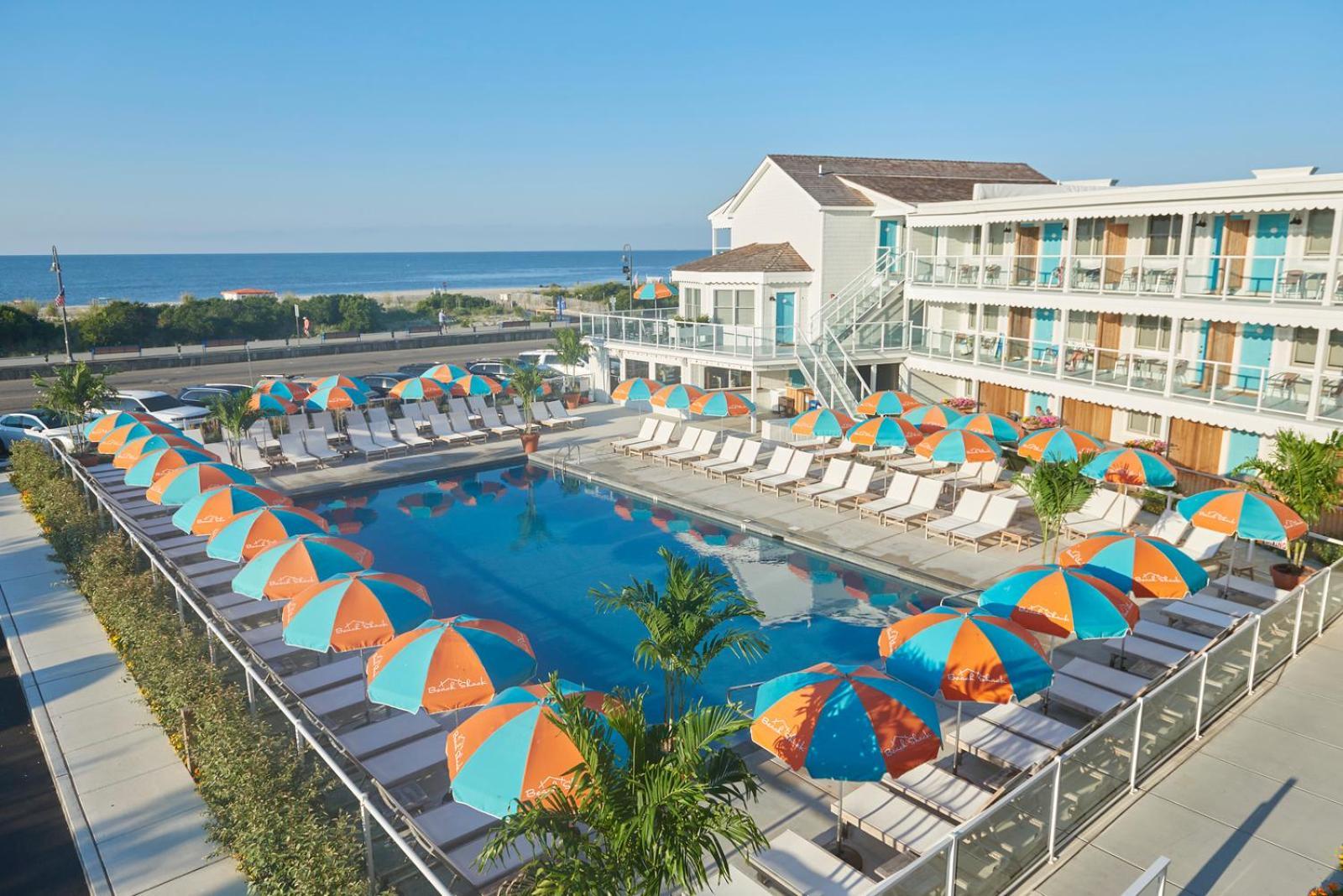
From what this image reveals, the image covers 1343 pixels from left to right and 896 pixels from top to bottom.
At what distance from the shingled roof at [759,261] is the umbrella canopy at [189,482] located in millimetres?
17959

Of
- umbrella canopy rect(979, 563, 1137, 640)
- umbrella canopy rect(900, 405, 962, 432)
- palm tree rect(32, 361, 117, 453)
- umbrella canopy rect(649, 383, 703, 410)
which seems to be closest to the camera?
umbrella canopy rect(979, 563, 1137, 640)

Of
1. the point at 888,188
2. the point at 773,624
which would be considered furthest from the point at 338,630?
the point at 888,188

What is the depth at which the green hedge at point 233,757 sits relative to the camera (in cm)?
686

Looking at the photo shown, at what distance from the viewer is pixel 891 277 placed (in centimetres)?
2930

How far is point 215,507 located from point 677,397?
42.9 ft

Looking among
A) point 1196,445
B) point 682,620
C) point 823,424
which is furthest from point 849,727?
point 1196,445

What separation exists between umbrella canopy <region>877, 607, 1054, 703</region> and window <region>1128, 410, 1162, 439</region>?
15.9 m

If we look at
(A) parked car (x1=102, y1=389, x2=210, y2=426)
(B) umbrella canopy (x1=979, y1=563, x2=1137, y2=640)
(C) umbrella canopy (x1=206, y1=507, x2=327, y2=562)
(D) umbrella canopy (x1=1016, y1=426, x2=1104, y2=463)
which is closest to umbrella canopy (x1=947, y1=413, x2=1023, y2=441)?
(D) umbrella canopy (x1=1016, y1=426, x2=1104, y2=463)

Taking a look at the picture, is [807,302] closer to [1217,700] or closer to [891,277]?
[891,277]

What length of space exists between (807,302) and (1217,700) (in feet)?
69.7

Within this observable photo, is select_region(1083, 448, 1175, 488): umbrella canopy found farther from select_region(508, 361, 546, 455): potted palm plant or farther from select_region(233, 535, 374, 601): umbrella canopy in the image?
select_region(508, 361, 546, 455): potted palm plant

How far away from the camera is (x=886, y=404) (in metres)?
22.8

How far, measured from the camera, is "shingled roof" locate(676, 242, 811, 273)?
29.2m

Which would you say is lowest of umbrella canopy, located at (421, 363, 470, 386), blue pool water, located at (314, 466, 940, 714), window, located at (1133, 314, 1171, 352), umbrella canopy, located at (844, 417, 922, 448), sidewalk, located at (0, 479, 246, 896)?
blue pool water, located at (314, 466, 940, 714)
